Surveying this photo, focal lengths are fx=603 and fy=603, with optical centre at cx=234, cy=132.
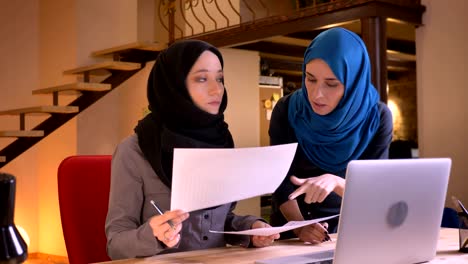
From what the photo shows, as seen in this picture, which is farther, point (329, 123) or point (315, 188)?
point (329, 123)

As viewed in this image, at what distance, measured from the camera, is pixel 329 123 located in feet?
6.48

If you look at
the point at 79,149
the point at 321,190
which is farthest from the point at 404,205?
the point at 79,149

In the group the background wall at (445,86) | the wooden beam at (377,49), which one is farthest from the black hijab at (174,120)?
the background wall at (445,86)

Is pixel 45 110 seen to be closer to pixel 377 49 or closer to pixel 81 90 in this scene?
pixel 81 90

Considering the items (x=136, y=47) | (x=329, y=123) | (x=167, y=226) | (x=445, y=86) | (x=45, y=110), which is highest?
(x=136, y=47)

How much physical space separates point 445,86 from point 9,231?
4637 millimetres

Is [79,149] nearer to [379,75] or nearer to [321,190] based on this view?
[379,75]

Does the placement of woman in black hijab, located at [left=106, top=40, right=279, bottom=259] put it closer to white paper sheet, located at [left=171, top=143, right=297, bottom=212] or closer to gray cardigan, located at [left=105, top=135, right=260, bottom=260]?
gray cardigan, located at [left=105, top=135, right=260, bottom=260]

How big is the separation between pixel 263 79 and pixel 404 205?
642 centimetres

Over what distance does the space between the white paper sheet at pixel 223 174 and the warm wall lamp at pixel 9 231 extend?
505 millimetres

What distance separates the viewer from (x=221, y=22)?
7199 mm

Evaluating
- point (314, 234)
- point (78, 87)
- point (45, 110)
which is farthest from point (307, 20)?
point (314, 234)

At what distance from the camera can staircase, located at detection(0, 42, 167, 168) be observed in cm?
611

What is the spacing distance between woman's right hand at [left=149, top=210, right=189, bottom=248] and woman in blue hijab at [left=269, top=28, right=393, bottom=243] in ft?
1.88
